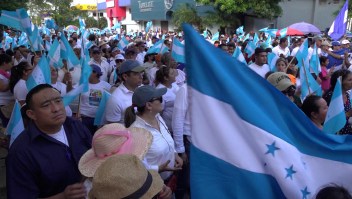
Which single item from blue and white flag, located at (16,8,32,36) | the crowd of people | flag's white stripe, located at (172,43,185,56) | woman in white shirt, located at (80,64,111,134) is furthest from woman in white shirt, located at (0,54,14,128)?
flag's white stripe, located at (172,43,185,56)

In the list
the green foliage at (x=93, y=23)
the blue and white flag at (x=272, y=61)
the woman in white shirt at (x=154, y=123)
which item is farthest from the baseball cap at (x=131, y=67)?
the green foliage at (x=93, y=23)

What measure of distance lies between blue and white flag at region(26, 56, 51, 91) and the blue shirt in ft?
6.41

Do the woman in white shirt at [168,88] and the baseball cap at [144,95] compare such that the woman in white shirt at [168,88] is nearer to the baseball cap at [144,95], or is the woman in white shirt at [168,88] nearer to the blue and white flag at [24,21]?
the baseball cap at [144,95]

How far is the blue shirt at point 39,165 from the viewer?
2.32 metres

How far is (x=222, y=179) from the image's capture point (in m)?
1.99

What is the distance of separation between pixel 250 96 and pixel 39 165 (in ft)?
4.69

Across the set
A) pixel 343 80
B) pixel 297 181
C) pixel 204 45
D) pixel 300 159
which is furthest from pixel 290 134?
pixel 343 80

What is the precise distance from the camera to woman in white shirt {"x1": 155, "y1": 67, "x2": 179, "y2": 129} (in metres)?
4.49

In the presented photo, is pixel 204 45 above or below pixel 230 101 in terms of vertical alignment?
above

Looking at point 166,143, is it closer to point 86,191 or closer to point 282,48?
point 86,191

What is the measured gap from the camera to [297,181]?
2.04 meters

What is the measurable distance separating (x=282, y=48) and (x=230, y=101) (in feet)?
27.7

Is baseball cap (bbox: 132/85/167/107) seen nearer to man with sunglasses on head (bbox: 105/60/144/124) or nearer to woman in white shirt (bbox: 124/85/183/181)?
woman in white shirt (bbox: 124/85/183/181)

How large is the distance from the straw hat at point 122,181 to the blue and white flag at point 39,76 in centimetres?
273
